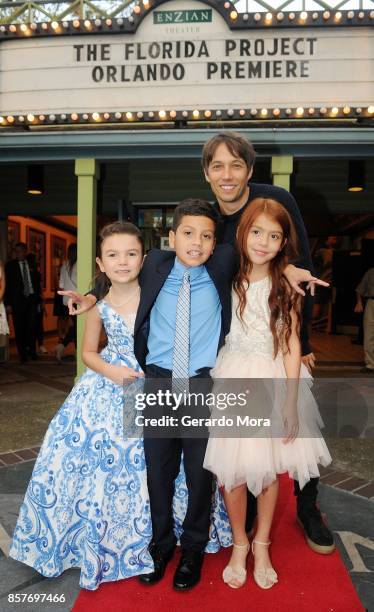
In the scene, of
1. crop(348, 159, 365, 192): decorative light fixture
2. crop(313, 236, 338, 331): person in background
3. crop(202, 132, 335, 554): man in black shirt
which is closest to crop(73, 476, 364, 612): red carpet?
crop(202, 132, 335, 554): man in black shirt

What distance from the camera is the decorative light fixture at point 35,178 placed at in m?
8.59

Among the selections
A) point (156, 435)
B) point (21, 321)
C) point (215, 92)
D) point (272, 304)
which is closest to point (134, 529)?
point (156, 435)

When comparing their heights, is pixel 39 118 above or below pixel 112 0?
below

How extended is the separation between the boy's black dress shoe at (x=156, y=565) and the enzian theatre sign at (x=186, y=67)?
17.0 feet

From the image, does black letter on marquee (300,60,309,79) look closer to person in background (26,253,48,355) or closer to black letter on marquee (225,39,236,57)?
black letter on marquee (225,39,236,57)

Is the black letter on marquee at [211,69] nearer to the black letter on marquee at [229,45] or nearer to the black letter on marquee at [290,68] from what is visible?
the black letter on marquee at [229,45]

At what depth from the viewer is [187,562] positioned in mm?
2242

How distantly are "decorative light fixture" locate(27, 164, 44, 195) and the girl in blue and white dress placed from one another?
699cm

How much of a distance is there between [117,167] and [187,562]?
7.49m

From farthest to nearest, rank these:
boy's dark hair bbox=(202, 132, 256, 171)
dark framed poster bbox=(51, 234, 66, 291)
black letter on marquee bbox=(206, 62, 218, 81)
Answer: dark framed poster bbox=(51, 234, 66, 291)
black letter on marquee bbox=(206, 62, 218, 81)
boy's dark hair bbox=(202, 132, 256, 171)

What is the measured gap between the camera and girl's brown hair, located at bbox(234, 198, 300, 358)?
7.34ft

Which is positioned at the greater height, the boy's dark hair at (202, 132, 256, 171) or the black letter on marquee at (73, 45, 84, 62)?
the black letter on marquee at (73, 45, 84, 62)

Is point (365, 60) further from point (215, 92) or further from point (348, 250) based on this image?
point (348, 250)

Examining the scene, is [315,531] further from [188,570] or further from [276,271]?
[276,271]
